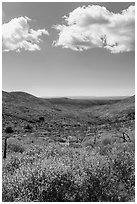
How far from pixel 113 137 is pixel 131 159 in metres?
5.64

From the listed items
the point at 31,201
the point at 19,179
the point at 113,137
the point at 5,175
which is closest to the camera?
the point at 31,201

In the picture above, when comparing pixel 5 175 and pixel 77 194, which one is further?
pixel 5 175

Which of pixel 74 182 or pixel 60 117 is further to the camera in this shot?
pixel 60 117

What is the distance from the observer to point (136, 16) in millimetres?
6754

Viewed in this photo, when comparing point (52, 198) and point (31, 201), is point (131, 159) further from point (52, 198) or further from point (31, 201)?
point (31, 201)

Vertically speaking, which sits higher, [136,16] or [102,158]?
[136,16]

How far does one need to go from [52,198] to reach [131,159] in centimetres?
296

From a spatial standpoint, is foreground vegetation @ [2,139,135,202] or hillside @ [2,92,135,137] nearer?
foreground vegetation @ [2,139,135,202]

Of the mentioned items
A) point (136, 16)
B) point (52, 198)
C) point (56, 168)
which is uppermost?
point (136, 16)

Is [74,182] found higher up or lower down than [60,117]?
higher up

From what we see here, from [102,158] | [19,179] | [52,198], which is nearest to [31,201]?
[52,198]

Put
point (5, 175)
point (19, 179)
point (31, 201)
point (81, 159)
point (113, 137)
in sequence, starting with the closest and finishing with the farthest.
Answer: point (31, 201) → point (19, 179) → point (5, 175) → point (81, 159) → point (113, 137)

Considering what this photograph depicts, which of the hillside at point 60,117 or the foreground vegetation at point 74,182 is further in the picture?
the hillside at point 60,117

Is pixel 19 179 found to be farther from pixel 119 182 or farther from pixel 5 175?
pixel 119 182
